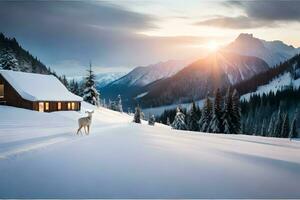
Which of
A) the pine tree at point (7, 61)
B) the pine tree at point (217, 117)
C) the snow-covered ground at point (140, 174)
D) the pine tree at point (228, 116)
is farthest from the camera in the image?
the pine tree at point (7, 61)

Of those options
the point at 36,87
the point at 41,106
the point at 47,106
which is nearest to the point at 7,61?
the point at 36,87

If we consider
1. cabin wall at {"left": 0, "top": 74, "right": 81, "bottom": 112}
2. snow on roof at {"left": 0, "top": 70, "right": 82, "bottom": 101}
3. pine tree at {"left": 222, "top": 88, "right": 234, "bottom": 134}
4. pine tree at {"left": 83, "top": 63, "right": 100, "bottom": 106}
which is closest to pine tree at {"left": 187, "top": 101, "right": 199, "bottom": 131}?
pine tree at {"left": 222, "top": 88, "right": 234, "bottom": 134}

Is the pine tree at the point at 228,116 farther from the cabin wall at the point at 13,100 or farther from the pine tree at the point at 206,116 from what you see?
the cabin wall at the point at 13,100

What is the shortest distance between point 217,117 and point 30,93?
38172mm

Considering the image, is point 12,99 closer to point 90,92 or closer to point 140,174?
point 90,92

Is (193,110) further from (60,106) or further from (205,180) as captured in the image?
(205,180)

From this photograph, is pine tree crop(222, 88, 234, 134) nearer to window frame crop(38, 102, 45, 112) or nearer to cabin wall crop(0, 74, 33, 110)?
window frame crop(38, 102, 45, 112)

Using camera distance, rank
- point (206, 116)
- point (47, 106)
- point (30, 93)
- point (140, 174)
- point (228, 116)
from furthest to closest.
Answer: point (206, 116) → point (228, 116) → point (47, 106) → point (30, 93) → point (140, 174)

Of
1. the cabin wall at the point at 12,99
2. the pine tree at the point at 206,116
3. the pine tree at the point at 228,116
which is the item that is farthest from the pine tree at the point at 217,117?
the cabin wall at the point at 12,99

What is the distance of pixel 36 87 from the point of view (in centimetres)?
5134

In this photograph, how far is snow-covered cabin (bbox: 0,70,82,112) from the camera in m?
48.2

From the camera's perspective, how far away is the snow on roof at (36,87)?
4841 centimetres

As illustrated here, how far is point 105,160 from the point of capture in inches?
490

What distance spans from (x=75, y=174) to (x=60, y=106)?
46688 millimetres
